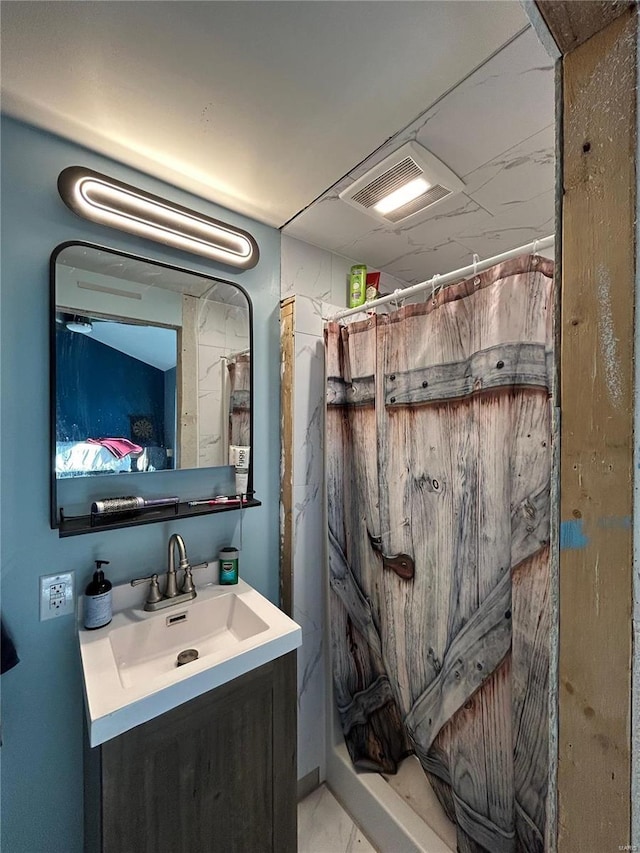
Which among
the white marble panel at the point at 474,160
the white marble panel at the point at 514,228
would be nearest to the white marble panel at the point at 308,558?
the white marble panel at the point at 474,160

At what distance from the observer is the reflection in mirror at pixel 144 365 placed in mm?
1066

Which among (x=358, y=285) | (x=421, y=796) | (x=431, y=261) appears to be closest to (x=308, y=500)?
(x=358, y=285)

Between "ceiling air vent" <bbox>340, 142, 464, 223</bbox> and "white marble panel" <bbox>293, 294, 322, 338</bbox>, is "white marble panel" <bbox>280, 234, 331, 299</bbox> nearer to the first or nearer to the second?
"white marble panel" <bbox>293, 294, 322, 338</bbox>

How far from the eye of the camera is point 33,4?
0.72 m

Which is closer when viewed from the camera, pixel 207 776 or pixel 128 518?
pixel 207 776

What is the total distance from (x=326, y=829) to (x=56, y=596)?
4.58 ft

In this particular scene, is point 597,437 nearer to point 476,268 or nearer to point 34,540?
point 476,268

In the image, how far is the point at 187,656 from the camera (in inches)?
43.3

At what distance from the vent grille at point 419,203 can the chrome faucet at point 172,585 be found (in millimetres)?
1493

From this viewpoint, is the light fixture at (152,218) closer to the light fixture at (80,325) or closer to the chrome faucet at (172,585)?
the light fixture at (80,325)

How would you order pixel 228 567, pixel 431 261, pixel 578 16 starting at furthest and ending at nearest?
pixel 431 261 < pixel 228 567 < pixel 578 16

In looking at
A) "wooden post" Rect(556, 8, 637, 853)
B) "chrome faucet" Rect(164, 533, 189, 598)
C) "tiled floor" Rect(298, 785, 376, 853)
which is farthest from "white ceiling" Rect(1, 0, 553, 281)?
"tiled floor" Rect(298, 785, 376, 853)

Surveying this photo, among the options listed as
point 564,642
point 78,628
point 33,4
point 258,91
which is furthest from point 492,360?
point 78,628

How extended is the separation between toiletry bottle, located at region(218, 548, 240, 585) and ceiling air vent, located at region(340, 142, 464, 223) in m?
1.43
